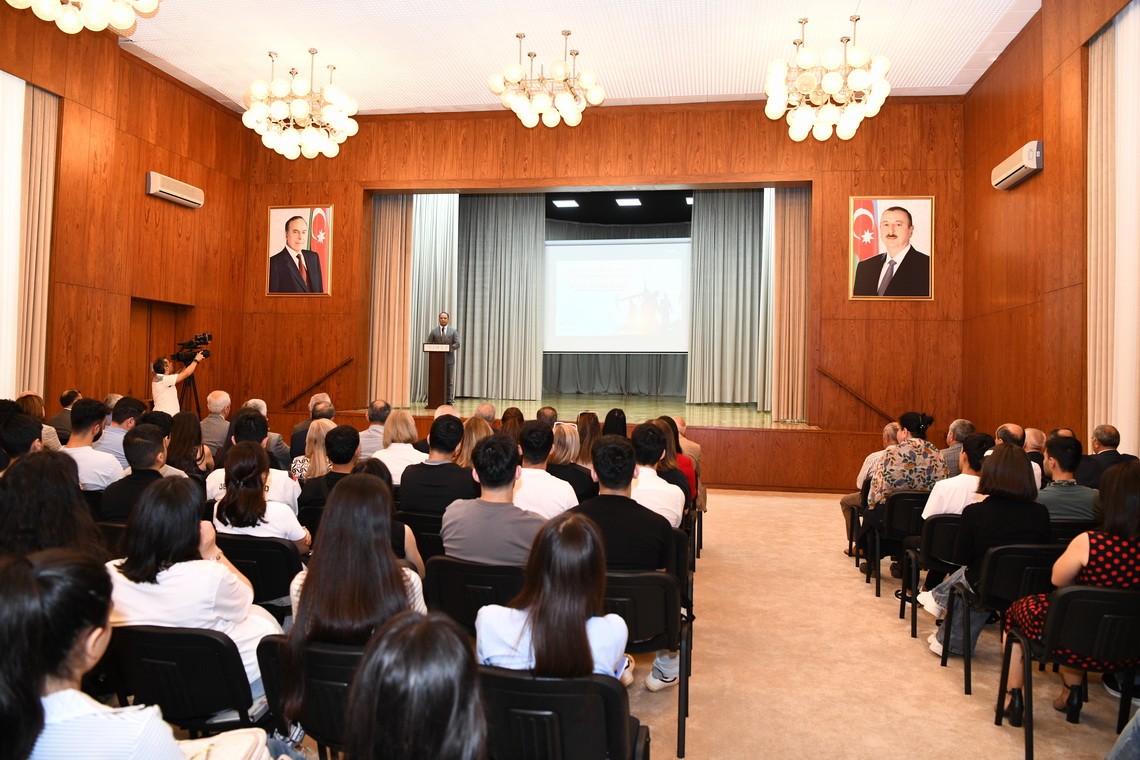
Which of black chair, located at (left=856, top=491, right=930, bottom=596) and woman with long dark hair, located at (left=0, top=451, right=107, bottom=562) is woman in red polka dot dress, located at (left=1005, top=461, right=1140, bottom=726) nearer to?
black chair, located at (left=856, top=491, right=930, bottom=596)

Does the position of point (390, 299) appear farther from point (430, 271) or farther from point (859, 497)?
point (859, 497)

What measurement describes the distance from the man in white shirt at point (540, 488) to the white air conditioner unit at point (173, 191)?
785 cm

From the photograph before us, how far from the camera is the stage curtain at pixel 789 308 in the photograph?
1098 centimetres

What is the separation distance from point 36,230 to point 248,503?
6706 millimetres

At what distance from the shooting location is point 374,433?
236 inches

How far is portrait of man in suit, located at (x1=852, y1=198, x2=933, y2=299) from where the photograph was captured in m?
9.91

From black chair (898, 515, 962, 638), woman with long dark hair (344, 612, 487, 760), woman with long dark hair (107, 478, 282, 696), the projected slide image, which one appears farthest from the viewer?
the projected slide image

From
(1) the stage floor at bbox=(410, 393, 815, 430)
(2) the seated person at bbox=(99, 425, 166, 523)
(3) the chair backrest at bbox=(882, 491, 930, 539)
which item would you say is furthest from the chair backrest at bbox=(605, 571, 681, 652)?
(1) the stage floor at bbox=(410, 393, 815, 430)

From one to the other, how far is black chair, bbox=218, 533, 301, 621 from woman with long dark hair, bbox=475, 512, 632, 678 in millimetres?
1368

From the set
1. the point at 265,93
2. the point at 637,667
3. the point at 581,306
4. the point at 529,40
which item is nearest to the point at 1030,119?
the point at 529,40

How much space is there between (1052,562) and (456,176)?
30.2 feet

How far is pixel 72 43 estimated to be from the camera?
823 centimetres

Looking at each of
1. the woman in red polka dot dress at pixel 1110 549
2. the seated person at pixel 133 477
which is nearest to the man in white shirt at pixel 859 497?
the woman in red polka dot dress at pixel 1110 549

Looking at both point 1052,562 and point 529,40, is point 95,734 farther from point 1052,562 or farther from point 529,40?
point 529,40
